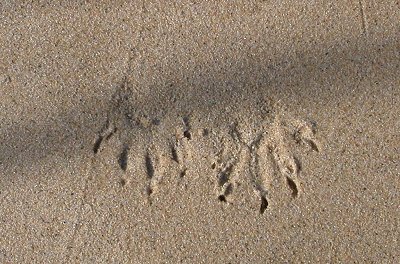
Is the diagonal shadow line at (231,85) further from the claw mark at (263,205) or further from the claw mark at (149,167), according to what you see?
the claw mark at (263,205)

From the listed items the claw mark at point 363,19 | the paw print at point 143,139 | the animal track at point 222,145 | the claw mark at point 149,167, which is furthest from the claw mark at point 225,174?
the claw mark at point 363,19

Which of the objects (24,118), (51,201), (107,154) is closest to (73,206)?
(51,201)

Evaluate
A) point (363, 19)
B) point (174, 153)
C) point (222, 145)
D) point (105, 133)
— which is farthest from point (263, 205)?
point (363, 19)

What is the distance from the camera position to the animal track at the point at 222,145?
6.09ft

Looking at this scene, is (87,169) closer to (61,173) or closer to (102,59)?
(61,173)

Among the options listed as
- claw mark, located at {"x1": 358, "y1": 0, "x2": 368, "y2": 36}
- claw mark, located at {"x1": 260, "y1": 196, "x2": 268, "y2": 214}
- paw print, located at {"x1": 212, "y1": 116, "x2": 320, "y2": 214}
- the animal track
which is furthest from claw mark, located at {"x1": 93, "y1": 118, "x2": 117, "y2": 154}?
claw mark, located at {"x1": 358, "y1": 0, "x2": 368, "y2": 36}

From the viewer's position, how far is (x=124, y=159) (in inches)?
74.4

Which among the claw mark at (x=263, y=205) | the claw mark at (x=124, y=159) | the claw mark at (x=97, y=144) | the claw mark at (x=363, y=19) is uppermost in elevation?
the claw mark at (x=363, y=19)

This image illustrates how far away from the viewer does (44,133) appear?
1.92 meters

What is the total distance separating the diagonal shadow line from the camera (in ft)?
6.17

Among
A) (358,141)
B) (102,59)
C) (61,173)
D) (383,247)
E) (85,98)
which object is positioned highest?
(102,59)

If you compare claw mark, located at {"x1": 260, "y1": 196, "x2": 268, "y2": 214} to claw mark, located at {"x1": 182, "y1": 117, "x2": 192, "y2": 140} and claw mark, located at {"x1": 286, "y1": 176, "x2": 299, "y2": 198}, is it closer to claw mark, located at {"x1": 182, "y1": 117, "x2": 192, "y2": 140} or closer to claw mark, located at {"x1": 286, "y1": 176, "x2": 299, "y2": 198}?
claw mark, located at {"x1": 286, "y1": 176, "x2": 299, "y2": 198}

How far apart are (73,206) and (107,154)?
21cm

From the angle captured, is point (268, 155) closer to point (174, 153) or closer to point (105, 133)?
point (174, 153)
